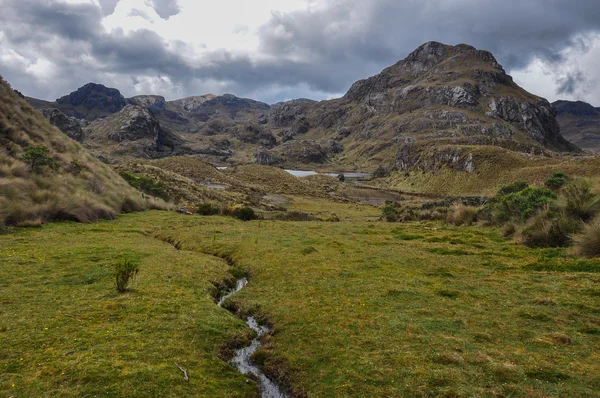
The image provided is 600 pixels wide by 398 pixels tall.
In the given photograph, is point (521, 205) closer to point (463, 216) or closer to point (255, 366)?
point (463, 216)

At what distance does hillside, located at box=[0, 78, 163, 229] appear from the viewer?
23.3m

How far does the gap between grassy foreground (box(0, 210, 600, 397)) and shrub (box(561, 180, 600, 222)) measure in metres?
3.37

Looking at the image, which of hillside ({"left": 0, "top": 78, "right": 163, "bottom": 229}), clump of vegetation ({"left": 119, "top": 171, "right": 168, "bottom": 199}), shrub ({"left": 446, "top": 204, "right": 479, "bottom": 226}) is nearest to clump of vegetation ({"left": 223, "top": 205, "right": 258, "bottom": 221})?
hillside ({"left": 0, "top": 78, "right": 163, "bottom": 229})

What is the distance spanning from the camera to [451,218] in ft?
121

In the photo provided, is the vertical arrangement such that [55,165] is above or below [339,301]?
above

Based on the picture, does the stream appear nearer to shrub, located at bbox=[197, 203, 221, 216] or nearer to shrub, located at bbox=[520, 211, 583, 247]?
shrub, located at bbox=[520, 211, 583, 247]

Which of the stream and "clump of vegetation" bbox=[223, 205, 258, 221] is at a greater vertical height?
"clump of vegetation" bbox=[223, 205, 258, 221]

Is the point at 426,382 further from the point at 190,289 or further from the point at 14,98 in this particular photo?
the point at 14,98

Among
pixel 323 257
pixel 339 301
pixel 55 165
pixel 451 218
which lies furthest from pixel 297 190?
pixel 339 301

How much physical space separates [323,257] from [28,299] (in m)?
13.3

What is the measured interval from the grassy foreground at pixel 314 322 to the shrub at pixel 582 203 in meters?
3.37

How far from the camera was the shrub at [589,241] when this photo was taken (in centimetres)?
1595

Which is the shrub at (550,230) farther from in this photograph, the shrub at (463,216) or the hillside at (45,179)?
the hillside at (45,179)

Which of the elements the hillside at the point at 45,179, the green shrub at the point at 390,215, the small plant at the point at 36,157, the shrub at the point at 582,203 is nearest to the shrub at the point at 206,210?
the hillside at the point at 45,179
